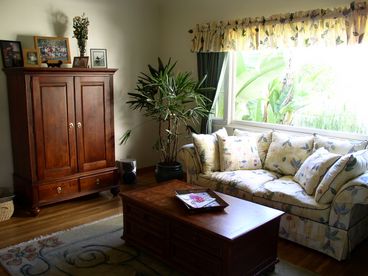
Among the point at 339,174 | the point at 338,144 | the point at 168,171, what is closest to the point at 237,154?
the point at 168,171

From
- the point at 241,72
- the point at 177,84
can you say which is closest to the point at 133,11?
the point at 177,84

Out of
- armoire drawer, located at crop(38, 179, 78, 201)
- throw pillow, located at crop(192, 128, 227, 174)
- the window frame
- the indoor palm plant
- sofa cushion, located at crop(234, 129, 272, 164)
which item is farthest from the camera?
the window frame

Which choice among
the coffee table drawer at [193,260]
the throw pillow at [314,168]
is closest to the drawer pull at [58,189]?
the coffee table drawer at [193,260]

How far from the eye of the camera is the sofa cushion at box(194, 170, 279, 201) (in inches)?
128

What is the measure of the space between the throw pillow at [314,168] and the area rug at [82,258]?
70 centimetres

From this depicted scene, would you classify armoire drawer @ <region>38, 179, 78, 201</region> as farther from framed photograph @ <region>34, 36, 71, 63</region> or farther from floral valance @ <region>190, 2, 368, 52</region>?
floral valance @ <region>190, 2, 368, 52</region>

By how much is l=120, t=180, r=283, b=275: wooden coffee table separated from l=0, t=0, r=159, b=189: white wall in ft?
6.29

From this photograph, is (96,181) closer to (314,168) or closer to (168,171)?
(168,171)

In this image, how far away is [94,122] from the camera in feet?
12.5

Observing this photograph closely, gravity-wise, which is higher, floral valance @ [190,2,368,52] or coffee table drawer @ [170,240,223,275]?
floral valance @ [190,2,368,52]

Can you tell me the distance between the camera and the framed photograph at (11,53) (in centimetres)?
355

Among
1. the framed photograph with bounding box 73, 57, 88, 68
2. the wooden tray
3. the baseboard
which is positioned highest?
the framed photograph with bounding box 73, 57, 88, 68

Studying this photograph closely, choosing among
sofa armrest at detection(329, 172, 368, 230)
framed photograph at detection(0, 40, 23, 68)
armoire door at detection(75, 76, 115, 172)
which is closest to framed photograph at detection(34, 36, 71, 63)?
framed photograph at detection(0, 40, 23, 68)

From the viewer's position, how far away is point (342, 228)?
2.67 meters
